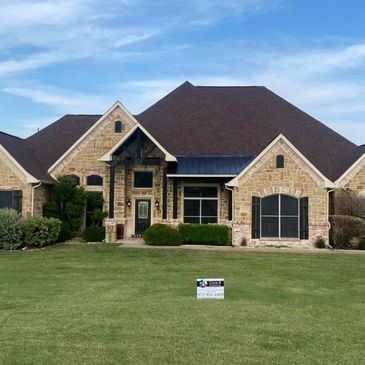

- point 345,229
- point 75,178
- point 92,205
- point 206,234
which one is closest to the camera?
point 345,229

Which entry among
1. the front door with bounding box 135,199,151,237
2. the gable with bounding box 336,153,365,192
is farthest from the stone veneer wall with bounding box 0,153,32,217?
the gable with bounding box 336,153,365,192

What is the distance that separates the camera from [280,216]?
2388 centimetres

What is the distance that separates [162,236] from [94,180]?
6.11 m

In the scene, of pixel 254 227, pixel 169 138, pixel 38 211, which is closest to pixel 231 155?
pixel 169 138

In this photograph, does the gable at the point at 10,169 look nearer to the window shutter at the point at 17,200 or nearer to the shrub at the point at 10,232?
the window shutter at the point at 17,200

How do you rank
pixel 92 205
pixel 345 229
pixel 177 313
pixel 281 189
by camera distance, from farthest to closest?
pixel 92 205 → pixel 281 189 → pixel 345 229 → pixel 177 313

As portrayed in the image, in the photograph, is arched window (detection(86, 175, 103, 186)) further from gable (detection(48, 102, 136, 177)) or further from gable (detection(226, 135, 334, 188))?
gable (detection(226, 135, 334, 188))

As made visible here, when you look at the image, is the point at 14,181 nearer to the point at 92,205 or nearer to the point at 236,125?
the point at 92,205

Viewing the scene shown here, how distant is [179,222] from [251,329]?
1790 cm

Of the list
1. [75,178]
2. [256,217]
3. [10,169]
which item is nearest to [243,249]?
[256,217]

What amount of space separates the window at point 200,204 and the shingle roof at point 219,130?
1.45 m

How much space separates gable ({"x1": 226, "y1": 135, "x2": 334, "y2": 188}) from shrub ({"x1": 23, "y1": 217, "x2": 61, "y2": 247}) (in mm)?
8689

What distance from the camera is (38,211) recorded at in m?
25.6

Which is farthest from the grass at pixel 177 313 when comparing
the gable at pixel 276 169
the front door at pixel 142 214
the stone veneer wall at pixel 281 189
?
the front door at pixel 142 214
